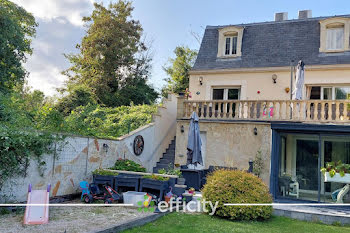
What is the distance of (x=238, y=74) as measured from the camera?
1473 centimetres

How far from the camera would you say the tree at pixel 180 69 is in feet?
83.9

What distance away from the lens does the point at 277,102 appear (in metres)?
11.6

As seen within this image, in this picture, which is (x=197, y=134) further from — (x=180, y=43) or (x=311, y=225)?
(x=180, y=43)

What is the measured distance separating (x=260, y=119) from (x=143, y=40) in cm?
1702

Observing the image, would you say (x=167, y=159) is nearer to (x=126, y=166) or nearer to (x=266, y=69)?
(x=126, y=166)

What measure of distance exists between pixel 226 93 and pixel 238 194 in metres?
8.70

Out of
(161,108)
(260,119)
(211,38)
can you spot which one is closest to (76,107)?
(161,108)

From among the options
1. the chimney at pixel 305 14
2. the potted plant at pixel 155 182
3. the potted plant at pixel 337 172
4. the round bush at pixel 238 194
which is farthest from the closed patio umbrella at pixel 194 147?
the chimney at pixel 305 14

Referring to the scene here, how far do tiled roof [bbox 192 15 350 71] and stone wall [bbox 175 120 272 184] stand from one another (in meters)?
3.91

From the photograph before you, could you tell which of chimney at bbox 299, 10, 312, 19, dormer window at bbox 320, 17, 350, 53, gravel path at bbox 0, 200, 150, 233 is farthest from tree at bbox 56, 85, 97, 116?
dormer window at bbox 320, 17, 350, 53

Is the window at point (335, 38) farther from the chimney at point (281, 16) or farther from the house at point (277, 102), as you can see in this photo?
the chimney at point (281, 16)

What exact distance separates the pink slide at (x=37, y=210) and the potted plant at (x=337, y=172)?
297 inches

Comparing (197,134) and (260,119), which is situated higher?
(260,119)

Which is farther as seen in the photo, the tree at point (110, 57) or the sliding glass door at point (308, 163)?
the tree at point (110, 57)
